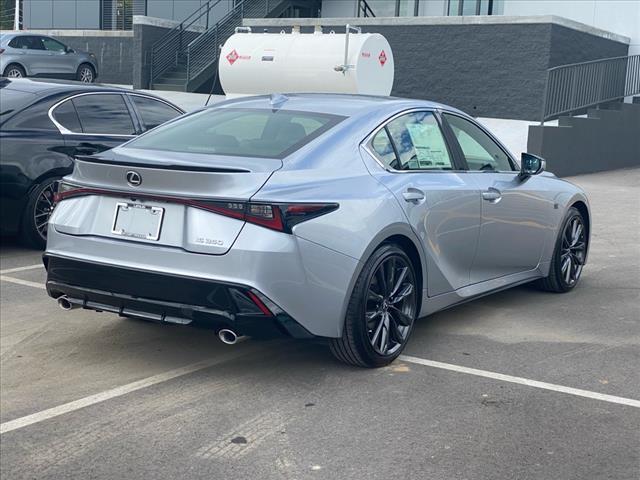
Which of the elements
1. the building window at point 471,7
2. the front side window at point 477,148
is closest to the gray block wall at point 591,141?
the building window at point 471,7

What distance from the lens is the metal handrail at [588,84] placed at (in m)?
18.9

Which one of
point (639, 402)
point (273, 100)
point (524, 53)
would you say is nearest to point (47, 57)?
point (524, 53)

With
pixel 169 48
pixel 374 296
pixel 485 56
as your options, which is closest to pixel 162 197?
pixel 374 296

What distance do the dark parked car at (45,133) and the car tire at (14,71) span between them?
1946 centimetres

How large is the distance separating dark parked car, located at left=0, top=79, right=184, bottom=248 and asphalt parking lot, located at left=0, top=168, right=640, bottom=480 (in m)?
1.90

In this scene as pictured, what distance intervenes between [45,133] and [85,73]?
22161 mm

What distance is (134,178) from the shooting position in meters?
5.04

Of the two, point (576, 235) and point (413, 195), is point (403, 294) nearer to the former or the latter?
point (413, 195)

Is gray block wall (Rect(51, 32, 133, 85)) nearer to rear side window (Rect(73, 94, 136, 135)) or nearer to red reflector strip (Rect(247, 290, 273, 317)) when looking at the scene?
rear side window (Rect(73, 94, 136, 135))

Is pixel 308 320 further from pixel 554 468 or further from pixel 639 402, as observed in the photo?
pixel 639 402

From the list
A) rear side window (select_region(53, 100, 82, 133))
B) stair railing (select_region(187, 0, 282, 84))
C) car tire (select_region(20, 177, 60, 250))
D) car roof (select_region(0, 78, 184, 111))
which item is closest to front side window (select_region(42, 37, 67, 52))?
stair railing (select_region(187, 0, 282, 84))

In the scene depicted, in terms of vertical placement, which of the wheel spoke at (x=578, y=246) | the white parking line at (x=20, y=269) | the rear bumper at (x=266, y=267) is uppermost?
the rear bumper at (x=266, y=267)

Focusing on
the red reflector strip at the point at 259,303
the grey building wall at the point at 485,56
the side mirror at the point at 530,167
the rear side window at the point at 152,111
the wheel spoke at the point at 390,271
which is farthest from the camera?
the grey building wall at the point at 485,56

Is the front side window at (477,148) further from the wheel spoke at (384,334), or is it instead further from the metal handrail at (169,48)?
the metal handrail at (169,48)
